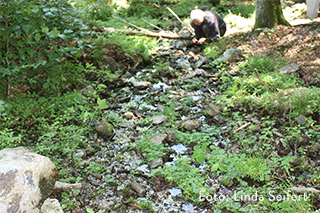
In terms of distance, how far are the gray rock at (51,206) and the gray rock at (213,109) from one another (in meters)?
3.09

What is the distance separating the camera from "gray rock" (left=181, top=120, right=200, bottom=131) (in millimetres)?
4754

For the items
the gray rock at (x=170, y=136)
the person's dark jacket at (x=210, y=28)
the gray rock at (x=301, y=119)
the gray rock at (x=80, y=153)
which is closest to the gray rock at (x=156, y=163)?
the gray rock at (x=170, y=136)

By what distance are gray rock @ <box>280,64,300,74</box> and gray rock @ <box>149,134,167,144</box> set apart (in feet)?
9.67

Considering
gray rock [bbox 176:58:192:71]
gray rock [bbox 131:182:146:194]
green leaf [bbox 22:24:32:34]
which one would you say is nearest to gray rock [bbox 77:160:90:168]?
gray rock [bbox 131:182:146:194]

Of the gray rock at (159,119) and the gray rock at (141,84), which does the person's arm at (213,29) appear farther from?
the gray rock at (159,119)

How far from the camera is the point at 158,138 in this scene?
4.44m

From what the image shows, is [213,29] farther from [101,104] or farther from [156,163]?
[156,163]

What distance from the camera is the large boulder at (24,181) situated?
2631mm

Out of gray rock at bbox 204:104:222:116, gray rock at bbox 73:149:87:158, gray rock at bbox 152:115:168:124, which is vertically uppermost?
gray rock at bbox 204:104:222:116

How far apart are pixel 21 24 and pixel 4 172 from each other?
2566 millimetres

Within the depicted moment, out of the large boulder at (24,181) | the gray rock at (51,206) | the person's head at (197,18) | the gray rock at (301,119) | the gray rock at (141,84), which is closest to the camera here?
the large boulder at (24,181)

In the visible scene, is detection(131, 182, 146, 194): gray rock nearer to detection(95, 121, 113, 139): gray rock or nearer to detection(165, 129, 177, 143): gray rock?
detection(165, 129, 177, 143): gray rock

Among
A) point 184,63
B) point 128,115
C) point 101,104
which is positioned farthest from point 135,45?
point 101,104

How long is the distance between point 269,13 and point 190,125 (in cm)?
467
